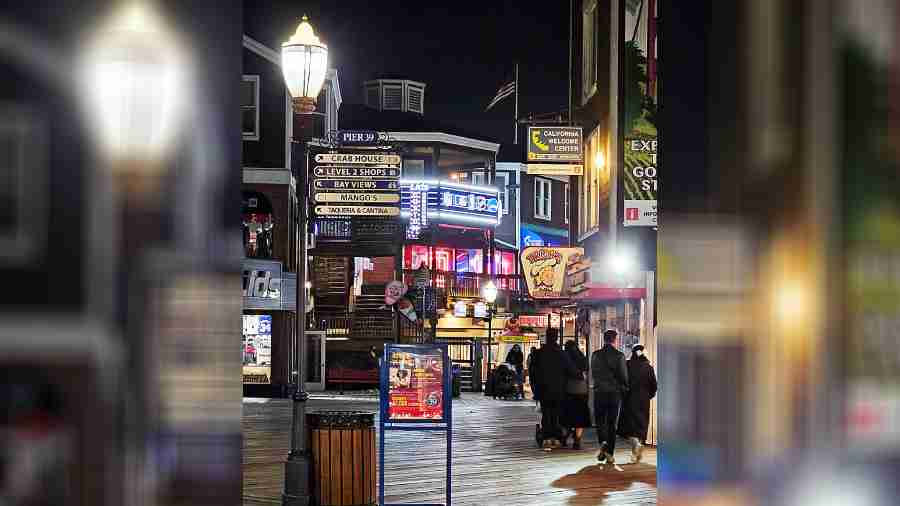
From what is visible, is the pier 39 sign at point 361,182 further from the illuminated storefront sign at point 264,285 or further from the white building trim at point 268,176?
the white building trim at point 268,176

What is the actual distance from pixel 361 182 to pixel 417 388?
6.90 m

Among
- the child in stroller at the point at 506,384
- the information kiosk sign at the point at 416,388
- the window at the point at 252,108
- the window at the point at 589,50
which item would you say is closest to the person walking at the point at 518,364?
the child in stroller at the point at 506,384

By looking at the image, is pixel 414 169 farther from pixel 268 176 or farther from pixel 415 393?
pixel 415 393

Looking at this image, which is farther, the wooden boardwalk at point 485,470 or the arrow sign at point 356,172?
the arrow sign at point 356,172

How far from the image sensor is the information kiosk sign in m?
11.4

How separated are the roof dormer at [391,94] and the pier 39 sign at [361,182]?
39.3 meters

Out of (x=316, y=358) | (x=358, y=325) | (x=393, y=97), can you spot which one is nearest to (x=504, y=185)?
(x=393, y=97)

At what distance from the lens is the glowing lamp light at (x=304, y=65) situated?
11273 mm

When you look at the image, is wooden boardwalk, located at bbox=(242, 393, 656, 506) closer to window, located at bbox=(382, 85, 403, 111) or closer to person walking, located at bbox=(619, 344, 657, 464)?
person walking, located at bbox=(619, 344, 657, 464)

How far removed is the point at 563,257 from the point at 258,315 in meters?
12.9

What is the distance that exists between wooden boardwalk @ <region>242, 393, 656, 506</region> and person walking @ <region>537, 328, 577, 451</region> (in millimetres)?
437
